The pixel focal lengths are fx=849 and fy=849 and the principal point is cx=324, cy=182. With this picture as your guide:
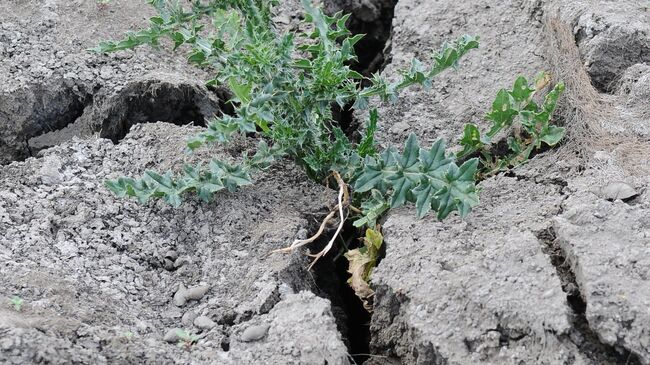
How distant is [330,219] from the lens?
2.68 metres

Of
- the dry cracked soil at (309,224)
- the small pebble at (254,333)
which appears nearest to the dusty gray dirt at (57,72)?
the dry cracked soil at (309,224)

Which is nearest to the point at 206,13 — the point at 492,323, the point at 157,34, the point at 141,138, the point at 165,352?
the point at 157,34

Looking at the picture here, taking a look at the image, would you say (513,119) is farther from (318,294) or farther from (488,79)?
(318,294)

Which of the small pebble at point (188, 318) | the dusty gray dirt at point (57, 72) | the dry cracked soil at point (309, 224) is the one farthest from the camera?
the dusty gray dirt at point (57, 72)

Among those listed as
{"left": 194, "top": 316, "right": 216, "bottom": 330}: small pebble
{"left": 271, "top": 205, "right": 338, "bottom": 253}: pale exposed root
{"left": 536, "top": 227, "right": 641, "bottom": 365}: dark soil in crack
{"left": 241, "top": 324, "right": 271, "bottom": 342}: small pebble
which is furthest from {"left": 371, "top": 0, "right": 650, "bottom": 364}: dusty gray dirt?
{"left": 194, "top": 316, "right": 216, "bottom": 330}: small pebble

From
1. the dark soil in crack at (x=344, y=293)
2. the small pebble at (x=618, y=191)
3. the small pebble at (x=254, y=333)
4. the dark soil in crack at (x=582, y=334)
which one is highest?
the small pebble at (x=618, y=191)

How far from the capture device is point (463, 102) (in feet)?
10.00

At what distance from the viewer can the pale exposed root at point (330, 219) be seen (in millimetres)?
2512

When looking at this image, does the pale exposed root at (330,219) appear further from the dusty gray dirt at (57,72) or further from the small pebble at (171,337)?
the dusty gray dirt at (57,72)

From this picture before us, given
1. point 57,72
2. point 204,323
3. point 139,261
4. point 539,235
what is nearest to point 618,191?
point 539,235

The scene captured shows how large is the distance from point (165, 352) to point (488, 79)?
1.59 meters

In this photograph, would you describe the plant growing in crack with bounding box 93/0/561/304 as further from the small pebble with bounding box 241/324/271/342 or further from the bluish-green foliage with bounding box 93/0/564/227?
the small pebble with bounding box 241/324/271/342

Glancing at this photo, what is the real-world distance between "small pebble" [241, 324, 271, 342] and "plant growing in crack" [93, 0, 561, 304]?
34cm

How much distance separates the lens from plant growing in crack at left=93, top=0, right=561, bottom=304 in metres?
2.41
